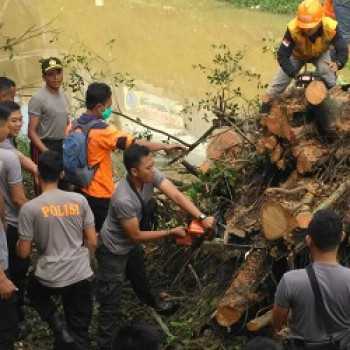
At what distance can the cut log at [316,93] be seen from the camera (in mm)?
5535

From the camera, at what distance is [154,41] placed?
20.0 metres

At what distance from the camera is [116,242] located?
5.18 meters

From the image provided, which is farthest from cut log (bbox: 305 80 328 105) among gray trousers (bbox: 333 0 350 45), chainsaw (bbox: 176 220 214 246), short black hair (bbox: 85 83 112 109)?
gray trousers (bbox: 333 0 350 45)

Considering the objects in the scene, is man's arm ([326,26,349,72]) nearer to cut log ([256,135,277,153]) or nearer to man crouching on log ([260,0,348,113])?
man crouching on log ([260,0,348,113])

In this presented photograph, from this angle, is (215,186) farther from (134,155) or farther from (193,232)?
(134,155)

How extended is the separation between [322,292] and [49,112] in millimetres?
3932

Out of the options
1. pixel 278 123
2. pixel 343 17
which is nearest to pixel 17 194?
pixel 278 123

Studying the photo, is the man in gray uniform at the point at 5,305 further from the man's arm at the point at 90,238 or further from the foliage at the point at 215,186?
the foliage at the point at 215,186

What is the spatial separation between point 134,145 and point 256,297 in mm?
1379

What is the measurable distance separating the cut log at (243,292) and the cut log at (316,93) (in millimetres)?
1274

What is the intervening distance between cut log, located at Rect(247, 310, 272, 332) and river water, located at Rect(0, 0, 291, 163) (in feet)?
23.7

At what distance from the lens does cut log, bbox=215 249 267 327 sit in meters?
5.01

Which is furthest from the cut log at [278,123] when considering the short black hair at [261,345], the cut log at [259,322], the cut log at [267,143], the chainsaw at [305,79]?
the short black hair at [261,345]

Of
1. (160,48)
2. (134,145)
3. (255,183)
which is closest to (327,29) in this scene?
(255,183)
